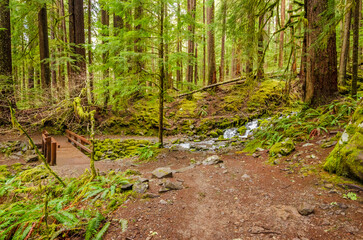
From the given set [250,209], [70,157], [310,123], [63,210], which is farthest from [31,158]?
[310,123]

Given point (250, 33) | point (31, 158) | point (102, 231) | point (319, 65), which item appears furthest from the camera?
point (31, 158)

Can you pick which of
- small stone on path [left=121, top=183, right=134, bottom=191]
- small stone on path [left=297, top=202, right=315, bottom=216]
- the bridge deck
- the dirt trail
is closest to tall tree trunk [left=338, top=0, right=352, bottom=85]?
the dirt trail

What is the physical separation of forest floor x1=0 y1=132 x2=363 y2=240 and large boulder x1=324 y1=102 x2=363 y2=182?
244 millimetres

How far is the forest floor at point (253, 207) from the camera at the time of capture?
8.00ft

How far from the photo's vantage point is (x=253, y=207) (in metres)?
3.06

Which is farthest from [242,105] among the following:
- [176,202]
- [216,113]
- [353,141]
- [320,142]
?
[176,202]

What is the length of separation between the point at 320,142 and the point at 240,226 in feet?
11.8

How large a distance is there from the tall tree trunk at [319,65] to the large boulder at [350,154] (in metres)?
2.47

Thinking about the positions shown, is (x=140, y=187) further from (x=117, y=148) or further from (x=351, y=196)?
(x=117, y=148)

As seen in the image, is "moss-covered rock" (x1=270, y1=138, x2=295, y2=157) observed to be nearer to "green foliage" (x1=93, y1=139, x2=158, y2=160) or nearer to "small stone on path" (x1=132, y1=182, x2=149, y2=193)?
"small stone on path" (x1=132, y1=182, x2=149, y2=193)

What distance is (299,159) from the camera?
4.39 m

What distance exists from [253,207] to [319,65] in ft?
17.6

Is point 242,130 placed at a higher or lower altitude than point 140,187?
higher

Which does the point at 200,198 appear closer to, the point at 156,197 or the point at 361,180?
the point at 156,197
